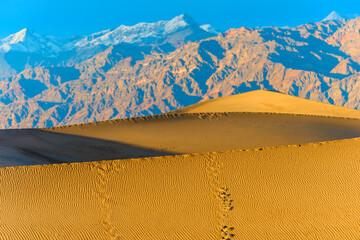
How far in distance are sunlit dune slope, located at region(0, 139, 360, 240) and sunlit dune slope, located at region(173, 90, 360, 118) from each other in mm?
28631

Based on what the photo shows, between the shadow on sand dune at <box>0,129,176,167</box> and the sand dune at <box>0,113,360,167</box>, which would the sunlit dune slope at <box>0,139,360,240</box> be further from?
the sand dune at <box>0,113,360,167</box>

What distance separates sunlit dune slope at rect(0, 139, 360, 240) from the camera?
12828 mm

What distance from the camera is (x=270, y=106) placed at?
51406 mm

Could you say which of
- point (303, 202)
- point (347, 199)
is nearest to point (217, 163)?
point (303, 202)

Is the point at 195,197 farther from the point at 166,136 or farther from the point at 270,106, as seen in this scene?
the point at 270,106

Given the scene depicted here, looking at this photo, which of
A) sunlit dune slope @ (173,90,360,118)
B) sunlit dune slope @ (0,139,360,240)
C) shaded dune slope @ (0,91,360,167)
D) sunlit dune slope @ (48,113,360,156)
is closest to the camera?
sunlit dune slope @ (0,139,360,240)

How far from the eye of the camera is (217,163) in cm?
1750

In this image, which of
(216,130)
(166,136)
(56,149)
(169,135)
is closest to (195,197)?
(56,149)

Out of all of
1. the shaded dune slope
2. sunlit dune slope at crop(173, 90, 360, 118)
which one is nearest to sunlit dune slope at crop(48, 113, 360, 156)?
the shaded dune slope

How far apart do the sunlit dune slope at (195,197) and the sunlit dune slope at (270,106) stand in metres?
28.6

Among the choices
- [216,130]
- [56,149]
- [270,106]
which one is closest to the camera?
[56,149]

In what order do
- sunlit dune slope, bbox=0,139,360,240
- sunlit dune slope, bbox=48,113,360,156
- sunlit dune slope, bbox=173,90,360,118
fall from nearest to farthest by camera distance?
sunlit dune slope, bbox=0,139,360,240 → sunlit dune slope, bbox=48,113,360,156 → sunlit dune slope, bbox=173,90,360,118

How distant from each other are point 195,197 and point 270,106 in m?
38.6

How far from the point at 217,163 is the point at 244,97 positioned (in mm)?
43861
